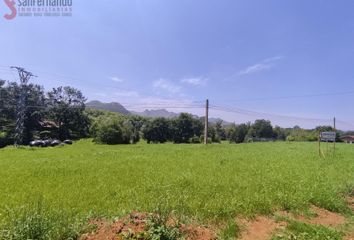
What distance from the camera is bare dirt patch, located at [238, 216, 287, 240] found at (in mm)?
5723

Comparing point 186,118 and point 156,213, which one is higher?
point 186,118

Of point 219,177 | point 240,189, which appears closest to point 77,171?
point 219,177

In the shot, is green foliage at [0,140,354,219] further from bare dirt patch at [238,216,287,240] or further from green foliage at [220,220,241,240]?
green foliage at [220,220,241,240]

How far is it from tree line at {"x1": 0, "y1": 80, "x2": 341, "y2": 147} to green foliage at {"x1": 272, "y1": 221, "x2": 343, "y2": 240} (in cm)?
5341

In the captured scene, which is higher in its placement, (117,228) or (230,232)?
(117,228)

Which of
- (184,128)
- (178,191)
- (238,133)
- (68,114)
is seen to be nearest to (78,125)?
(68,114)

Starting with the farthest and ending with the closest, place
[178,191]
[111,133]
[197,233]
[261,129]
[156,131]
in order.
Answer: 1. [261,129]
2. [156,131]
3. [111,133]
4. [178,191]
5. [197,233]

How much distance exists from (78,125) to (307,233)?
247 ft

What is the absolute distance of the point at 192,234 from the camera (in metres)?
5.17

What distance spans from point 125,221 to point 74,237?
963 millimetres

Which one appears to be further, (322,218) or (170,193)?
(170,193)

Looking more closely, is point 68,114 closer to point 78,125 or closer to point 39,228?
point 78,125

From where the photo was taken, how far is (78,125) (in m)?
74.6

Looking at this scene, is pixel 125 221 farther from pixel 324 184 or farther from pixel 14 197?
pixel 324 184
